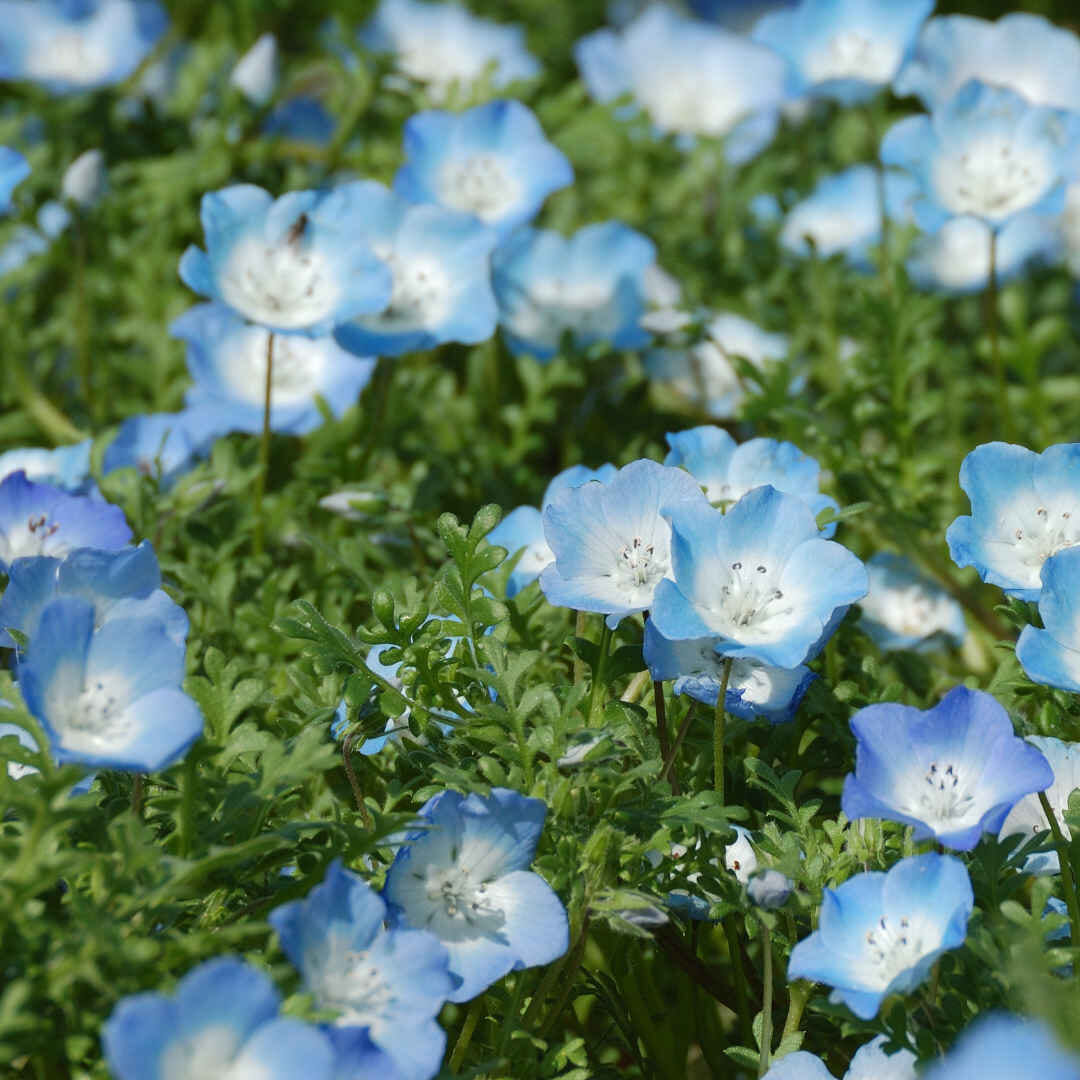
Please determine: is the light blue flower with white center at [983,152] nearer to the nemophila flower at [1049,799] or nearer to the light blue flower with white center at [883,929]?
the nemophila flower at [1049,799]

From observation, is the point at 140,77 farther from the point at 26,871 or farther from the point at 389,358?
the point at 26,871

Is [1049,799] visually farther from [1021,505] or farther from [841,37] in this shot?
[841,37]

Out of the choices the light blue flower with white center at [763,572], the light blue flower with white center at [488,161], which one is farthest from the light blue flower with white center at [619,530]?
the light blue flower with white center at [488,161]

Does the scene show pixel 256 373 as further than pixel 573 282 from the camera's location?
No

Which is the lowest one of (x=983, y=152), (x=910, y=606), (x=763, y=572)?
(x=910, y=606)

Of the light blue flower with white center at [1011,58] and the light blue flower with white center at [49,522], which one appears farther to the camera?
the light blue flower with white center at [1011,58]

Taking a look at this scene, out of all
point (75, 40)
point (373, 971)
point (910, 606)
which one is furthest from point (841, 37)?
point (373, 971)

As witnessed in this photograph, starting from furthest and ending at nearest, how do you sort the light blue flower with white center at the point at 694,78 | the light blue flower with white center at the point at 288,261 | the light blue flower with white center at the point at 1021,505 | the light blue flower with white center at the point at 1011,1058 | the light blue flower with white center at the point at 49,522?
the light blue flower with white center at the point at 694,78, the light blue flower with white center at the point at 288,261, the light blue flower with white center at the point at 49,522, the light blue flower with white center at the point at 1021,505, the light blue flower with white center at the point at 1011,1058

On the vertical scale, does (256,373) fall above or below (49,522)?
below
